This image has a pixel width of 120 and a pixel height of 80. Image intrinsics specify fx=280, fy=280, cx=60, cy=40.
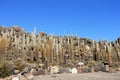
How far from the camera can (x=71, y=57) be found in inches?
1240

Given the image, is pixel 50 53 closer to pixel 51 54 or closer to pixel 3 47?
pixel 51 54

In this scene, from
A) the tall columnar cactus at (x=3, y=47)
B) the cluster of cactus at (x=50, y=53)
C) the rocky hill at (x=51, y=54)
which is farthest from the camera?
the cluster of cactus at (x=50, y=53)

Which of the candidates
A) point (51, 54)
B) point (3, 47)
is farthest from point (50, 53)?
point (3, 47)

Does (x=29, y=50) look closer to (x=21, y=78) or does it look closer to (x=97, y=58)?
(x=97, y=58)

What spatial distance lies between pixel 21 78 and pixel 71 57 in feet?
56.2

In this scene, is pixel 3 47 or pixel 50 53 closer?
pixel 3 47

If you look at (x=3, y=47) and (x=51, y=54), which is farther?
(x=51, y=54)

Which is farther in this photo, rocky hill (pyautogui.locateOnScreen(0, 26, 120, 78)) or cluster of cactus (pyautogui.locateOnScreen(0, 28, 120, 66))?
cluster of cactus (pyautogui.locateOnScreen(0, 28, 120, 66))

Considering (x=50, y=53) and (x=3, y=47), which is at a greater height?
(x=3, y=47)

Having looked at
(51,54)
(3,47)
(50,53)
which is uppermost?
(3,47)

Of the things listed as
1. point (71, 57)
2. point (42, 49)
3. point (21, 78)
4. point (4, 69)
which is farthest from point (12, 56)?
point (21, 78)

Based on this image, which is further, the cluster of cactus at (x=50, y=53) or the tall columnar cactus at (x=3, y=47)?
A: the cluster of cactus at (x=50, y=53)

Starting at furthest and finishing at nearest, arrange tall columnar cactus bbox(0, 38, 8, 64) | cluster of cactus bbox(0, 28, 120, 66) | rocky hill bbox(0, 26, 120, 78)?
cluster of cactus bbox(0, 28, 120, 66) → rocky hill bbox(0, 26, 120, 78) → tall columnar cactus bbox(0, 38, 8, 64)

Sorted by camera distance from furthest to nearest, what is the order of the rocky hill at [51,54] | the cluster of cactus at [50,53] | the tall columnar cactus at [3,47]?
the cluster of cactus at [50,53], the rocky hill at [51,54], the tall columnar cactus at [3,47]
